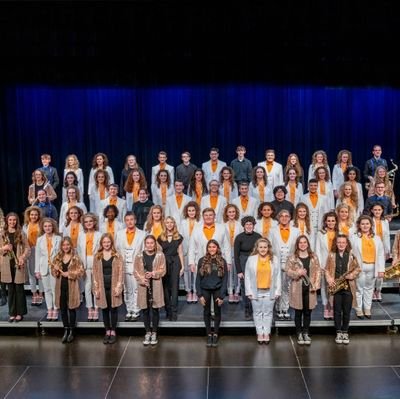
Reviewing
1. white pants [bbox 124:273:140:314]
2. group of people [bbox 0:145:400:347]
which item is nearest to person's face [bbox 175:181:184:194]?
group of people [bbox 0:145:400:347]

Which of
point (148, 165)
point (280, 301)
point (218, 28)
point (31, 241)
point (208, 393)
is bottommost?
point (208, 393)

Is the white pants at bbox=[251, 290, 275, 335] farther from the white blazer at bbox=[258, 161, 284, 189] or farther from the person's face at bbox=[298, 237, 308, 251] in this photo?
the white blazer at bbox=[258, 161, 284, 189]

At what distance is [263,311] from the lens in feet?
31.9

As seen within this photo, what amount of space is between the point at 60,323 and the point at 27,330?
1.82ft

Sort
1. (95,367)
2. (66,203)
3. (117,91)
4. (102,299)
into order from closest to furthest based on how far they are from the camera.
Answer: (95,367), (102,299), (66,203), (117,91)

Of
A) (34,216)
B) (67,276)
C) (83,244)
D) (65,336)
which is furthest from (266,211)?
(34,216)

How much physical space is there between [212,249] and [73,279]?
2.12m

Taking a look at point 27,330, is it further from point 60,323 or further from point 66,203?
point 66,203

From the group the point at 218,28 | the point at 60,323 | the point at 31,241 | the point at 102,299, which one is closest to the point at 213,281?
the point at 102,299

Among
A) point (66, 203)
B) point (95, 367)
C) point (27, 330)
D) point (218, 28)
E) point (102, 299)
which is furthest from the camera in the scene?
point (218, 28)

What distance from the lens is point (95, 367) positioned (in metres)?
9.16

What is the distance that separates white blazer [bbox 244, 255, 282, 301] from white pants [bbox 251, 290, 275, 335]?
66 mm

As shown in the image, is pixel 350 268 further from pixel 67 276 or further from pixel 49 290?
pixel 49 290

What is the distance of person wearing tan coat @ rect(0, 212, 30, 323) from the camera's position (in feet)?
33.8
